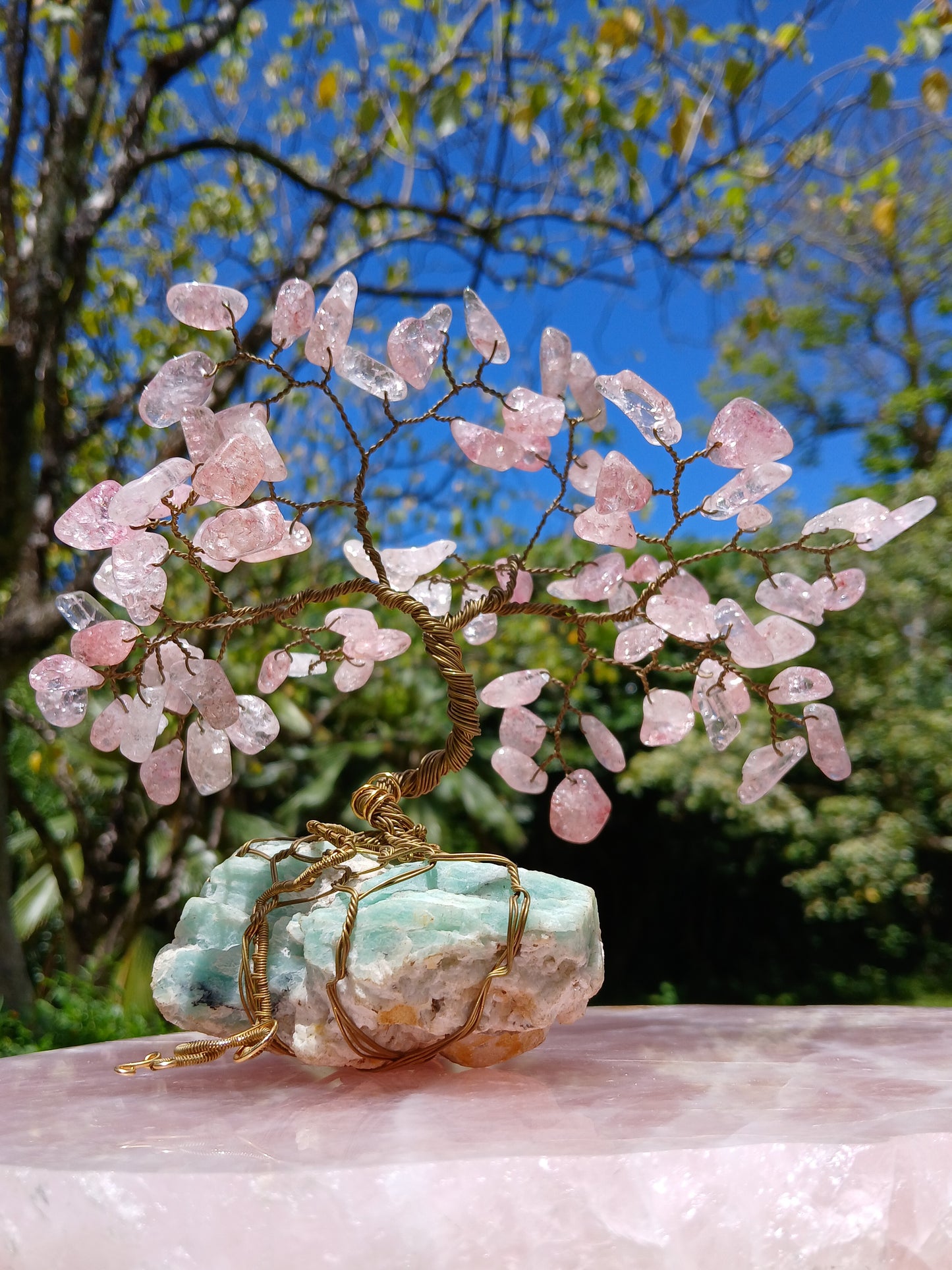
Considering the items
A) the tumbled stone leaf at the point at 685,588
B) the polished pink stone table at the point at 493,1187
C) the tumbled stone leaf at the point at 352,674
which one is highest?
the tumbled stone leaf at the point at 685,588

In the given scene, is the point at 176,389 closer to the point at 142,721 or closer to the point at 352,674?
the point at 142,721

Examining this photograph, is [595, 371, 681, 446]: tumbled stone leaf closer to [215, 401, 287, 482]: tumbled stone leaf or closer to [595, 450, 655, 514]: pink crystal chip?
[595, 450, 655, 514]: pink crystal chip

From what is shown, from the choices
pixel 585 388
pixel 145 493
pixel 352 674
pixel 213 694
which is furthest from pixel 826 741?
pixel 145 493

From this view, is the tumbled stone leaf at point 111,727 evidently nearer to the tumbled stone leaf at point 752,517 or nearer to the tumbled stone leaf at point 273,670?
the tumbled stone leaf at point 273,670

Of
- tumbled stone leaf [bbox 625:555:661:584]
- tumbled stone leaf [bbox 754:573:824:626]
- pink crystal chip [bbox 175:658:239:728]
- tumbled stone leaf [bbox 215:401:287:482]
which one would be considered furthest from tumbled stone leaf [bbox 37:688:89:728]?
tumbled stone leaf [bbox 754:573:824:626]

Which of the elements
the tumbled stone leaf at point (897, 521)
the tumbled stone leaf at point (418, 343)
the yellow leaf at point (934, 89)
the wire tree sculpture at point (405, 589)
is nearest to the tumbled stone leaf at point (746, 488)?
the wire tree sculpture at point (405, 589)

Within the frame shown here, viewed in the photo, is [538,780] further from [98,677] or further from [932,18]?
[932,18]
